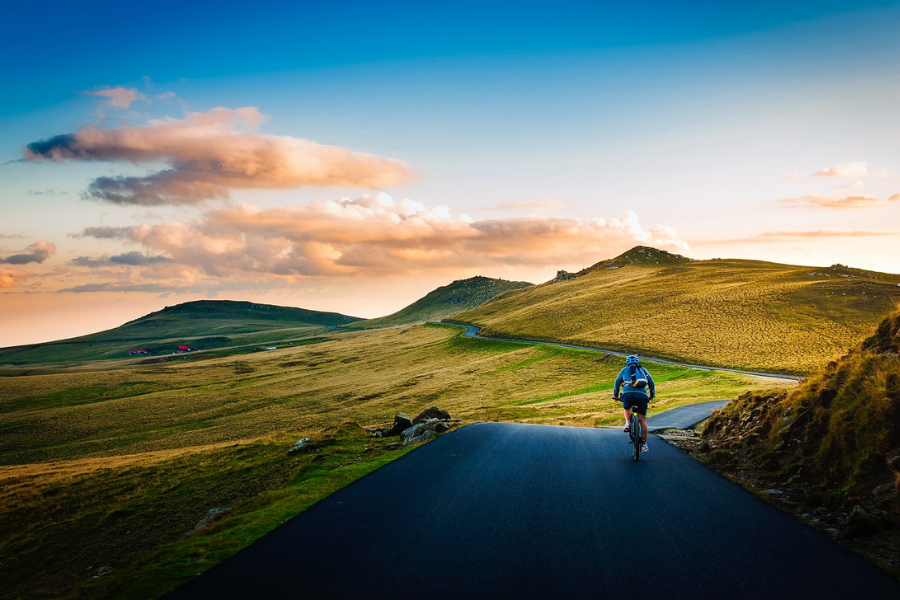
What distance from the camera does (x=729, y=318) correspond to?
80.8 meters

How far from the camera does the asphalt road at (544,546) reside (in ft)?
21.2

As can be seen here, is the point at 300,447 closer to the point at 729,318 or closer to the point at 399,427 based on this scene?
the point at 399,427

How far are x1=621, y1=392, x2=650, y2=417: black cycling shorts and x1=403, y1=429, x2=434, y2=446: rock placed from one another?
325 inches

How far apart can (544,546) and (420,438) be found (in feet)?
41.4

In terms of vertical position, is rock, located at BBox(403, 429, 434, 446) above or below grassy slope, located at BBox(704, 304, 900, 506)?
below

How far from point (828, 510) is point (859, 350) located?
21.8ft

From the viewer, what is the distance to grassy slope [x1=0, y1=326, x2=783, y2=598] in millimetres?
14898

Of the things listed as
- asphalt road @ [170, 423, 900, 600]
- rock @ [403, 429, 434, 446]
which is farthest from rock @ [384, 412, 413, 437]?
asphalt road @ [170, 423, 900, 600]

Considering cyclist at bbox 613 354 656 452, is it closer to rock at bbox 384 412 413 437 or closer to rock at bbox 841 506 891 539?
rock at bbox 841 506 891 539

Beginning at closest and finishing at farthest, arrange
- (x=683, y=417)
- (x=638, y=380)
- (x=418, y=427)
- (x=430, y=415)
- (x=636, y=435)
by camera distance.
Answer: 1. (x=636, y=435)
2. (x=638, y=380)
3. (x=418, y=427)
4. (x=430, y=415)
5. (x=683, y=417)

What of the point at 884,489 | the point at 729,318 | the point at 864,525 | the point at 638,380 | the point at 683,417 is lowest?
the point at 683,417

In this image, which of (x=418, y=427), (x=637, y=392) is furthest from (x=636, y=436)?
(x=418, y=427)

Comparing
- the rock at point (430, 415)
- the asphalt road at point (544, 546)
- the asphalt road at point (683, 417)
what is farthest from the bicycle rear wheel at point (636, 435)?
the rock at point (430, 415)

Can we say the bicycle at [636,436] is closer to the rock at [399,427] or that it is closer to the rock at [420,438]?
the rock at [420,438]
